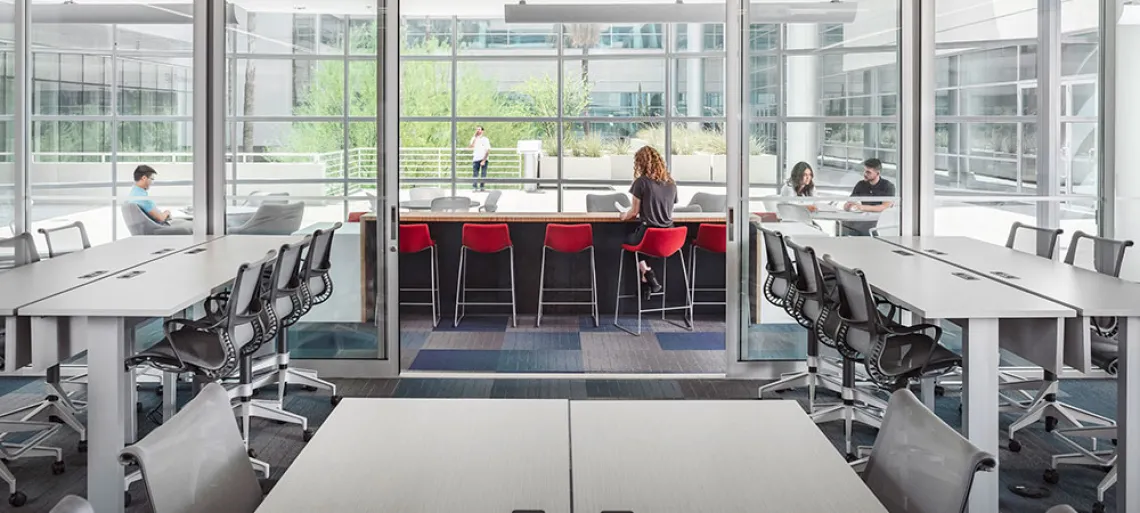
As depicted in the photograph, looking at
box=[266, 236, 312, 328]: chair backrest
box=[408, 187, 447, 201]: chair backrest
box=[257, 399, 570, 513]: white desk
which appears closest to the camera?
box=[257, 399, 570, 513]: white desk

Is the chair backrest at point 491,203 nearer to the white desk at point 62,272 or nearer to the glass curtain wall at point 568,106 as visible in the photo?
the glass curtain wall at point 568,106

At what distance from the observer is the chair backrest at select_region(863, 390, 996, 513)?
2.17 meters

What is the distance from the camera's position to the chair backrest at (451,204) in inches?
377

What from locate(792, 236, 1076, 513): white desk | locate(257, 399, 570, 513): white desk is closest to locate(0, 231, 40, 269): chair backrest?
locate(257, 399, 570, 513): white desk

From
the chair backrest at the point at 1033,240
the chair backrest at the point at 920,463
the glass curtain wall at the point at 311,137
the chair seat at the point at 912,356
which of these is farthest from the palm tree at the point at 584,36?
the chair backrest at the point at 920,463

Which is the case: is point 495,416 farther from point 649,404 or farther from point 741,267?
point 741,267

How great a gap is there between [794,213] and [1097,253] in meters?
1.71

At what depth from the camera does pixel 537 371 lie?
688 cm

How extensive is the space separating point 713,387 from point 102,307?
3630 mm

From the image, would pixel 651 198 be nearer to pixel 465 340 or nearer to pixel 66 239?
pixel 465 340

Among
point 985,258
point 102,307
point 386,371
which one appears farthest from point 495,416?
point 386,371

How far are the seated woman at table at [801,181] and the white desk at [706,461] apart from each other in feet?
12.3

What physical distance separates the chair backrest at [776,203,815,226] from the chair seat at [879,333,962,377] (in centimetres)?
190

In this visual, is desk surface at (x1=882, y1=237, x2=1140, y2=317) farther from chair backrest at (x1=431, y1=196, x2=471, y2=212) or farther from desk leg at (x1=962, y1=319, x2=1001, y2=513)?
chair backrest at (x1=431, y1=196, x2=471, y2=212)
